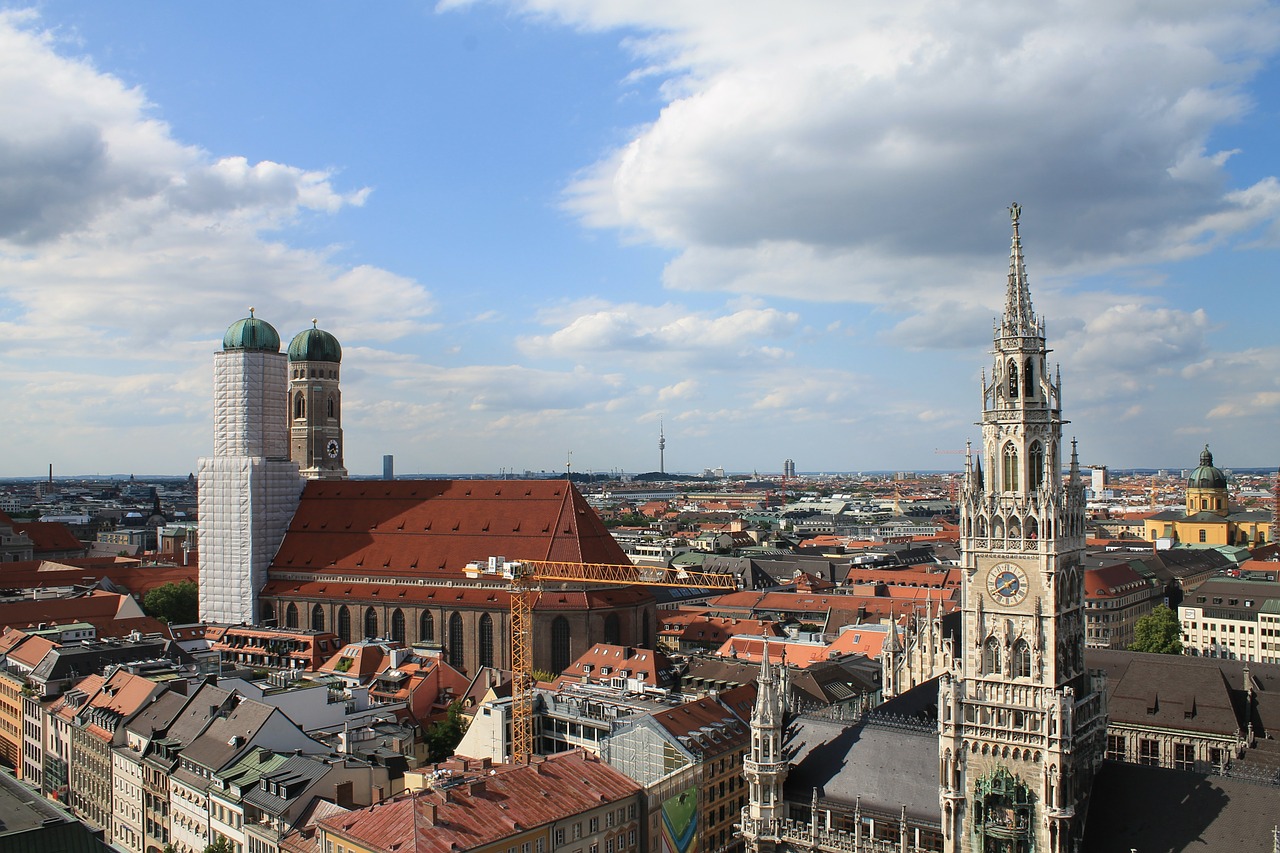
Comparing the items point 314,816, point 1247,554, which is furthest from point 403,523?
point 1247,554

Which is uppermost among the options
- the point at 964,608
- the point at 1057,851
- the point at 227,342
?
the point at 227,342

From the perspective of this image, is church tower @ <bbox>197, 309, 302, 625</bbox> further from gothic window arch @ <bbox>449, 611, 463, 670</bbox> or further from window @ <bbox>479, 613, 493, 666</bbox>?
window @ <bbox>479, 613, 493, 666</bbox>

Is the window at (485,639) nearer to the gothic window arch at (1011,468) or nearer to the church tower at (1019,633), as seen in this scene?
the church tower at (1019,633)

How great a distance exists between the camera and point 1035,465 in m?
44.9

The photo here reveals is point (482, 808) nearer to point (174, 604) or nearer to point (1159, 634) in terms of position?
point (1159, 634)

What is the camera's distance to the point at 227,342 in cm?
14050

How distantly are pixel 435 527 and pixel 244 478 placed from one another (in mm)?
26760

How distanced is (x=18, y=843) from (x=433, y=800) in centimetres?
1846

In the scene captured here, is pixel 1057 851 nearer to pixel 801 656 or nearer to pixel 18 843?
pixel 18 843

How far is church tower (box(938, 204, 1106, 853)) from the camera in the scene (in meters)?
42.9

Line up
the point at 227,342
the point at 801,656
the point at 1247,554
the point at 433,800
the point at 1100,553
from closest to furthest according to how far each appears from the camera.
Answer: the point at 433,800
the point at 801,656
the point at 227,342
the point at 1100,553
the point at 1247,554

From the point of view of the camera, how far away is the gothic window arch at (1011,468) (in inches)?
1772

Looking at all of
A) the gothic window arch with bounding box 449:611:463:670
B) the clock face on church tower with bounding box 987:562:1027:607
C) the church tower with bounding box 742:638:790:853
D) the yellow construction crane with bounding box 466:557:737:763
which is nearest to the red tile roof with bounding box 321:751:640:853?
the church tower with bounding box 742:638:790:853

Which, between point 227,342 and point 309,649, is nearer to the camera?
point 309,649
